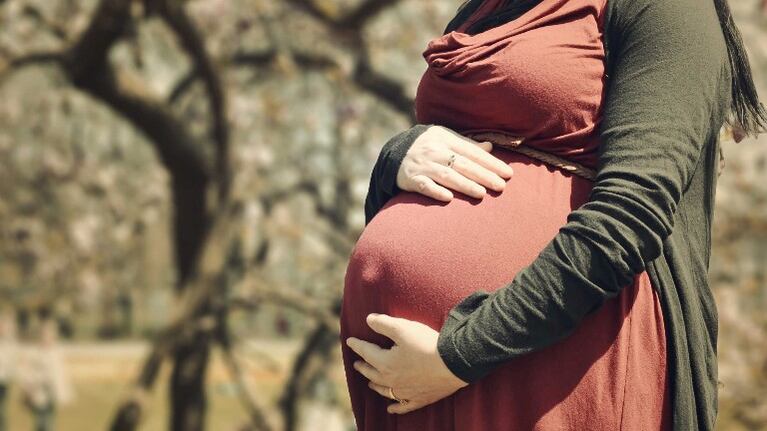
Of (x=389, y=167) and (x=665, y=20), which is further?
(x=389, y=167)

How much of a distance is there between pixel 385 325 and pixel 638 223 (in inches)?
13.3

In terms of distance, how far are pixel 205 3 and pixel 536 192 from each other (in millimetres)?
4482

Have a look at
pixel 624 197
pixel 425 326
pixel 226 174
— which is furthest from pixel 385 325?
pixel 226 174

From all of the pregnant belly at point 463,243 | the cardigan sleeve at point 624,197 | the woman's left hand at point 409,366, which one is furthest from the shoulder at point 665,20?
the woman's left hand at point 409,366

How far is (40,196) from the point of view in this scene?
6.89 metres

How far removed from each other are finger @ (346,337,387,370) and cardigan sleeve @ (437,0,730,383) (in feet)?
0.34

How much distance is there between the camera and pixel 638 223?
1215mm

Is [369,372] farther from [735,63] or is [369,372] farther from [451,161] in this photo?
[735,63]

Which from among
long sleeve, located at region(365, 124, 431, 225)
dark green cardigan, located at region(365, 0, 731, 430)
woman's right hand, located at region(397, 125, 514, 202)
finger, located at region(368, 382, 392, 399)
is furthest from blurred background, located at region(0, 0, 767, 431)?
dark green cardigan, located at region(365, 0, 731, 430)

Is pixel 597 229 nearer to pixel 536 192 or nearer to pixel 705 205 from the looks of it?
pixel 536 192

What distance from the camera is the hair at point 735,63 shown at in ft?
4.54

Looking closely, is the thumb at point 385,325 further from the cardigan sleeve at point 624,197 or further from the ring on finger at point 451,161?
the ring on finger at point 451,161

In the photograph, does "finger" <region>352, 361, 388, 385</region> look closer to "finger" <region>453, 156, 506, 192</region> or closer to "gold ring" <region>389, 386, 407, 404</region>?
"gold ring" <region>389, 386, 407, 404</region>

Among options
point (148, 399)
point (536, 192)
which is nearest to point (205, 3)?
point (148, 399)
